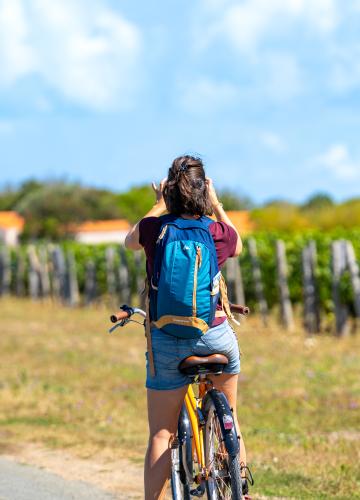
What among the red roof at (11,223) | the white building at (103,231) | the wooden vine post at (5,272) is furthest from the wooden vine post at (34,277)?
the red roof at (11,223)

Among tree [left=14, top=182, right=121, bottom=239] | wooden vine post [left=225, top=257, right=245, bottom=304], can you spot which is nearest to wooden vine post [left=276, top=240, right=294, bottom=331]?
wooden vine post [left=225, top=257, right=245, bottom=304]

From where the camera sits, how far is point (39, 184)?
9756cm

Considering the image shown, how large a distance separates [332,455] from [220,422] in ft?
12.2

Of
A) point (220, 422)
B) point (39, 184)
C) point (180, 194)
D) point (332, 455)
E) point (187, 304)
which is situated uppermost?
point (39, 184)

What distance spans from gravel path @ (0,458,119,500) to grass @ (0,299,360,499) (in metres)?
0.92

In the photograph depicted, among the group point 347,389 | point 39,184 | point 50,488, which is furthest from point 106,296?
point 39,184

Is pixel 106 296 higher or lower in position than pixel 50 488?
higher

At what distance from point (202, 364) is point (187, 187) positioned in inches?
35.8

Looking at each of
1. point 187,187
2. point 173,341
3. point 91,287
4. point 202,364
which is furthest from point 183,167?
point 91,287

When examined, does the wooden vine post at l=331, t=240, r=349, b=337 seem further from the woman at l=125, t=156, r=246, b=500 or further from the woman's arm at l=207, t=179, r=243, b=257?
the woman at l=125, t=156, r=246, b=500

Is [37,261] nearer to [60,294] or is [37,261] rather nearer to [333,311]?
[60,294]

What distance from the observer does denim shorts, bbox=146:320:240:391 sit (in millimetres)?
5023

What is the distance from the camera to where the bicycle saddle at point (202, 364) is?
16.4ft

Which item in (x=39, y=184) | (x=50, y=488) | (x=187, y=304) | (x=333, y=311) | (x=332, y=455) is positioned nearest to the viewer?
(x=187, y=304)
